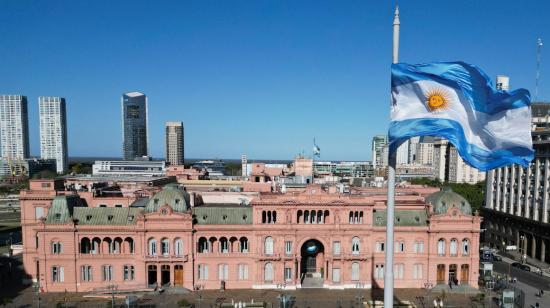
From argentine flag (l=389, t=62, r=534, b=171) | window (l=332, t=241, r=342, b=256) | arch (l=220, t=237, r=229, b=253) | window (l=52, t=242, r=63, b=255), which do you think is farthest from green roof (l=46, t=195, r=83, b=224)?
argentine flag (l=389, t=62, r=534, b=171)

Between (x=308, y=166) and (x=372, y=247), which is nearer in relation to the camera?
(x=372, y=247)

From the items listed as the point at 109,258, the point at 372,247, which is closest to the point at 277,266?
the point at 372,247

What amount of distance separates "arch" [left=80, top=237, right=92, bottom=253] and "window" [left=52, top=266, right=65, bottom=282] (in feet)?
16.3

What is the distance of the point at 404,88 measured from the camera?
2080 cm

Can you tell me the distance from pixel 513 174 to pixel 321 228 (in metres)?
64.3

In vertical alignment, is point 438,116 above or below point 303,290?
above

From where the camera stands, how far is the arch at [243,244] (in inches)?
2707

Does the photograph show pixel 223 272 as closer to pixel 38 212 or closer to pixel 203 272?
pixel 203 272

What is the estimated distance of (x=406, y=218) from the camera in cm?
7062

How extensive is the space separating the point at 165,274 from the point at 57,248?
20748 mm

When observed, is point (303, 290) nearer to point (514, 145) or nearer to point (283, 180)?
point (283, 180)

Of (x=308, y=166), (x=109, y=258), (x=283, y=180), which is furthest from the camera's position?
(x=308, y=166)

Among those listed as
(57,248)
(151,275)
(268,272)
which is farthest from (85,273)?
(268,272)

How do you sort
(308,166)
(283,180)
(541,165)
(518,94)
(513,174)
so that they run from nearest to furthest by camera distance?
(518,94) < (541,165) < (513,174) < (283,180) < (308,166)
